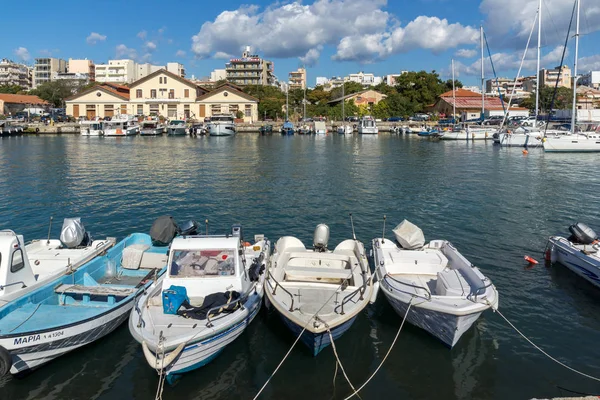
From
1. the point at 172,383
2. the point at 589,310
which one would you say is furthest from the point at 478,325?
the point at 172,383

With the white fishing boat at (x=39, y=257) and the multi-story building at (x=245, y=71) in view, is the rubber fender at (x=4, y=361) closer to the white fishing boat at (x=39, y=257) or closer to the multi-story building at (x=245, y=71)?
the white fishing boat at (x=39, y=257)

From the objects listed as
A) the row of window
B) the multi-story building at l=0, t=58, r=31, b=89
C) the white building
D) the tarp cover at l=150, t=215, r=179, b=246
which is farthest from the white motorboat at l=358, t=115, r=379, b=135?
the multi-story building at l=0, t=58, r=31, b=89

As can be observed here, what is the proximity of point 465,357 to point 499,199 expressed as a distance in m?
18.1

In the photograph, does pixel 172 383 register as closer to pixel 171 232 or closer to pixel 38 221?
pixel 171 232

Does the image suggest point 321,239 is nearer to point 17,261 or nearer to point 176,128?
point 17,261

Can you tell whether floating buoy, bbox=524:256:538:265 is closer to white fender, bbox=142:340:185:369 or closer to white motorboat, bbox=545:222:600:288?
white motorboat, bbox=545:222:600:288

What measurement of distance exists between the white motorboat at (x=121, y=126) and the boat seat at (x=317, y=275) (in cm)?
7622

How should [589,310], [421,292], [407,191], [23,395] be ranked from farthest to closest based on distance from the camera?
[407,191] → [589,310] → [421,292] → [23,395]

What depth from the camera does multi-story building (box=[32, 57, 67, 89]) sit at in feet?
514

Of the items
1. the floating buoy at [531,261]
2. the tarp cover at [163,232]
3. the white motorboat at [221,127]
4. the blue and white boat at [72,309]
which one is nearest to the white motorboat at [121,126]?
the white motorboat at [221,127]

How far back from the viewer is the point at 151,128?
83312mm

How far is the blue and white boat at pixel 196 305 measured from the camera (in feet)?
28.9

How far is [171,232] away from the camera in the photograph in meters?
14.9

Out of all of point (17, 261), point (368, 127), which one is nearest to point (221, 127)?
point (368, 127)
